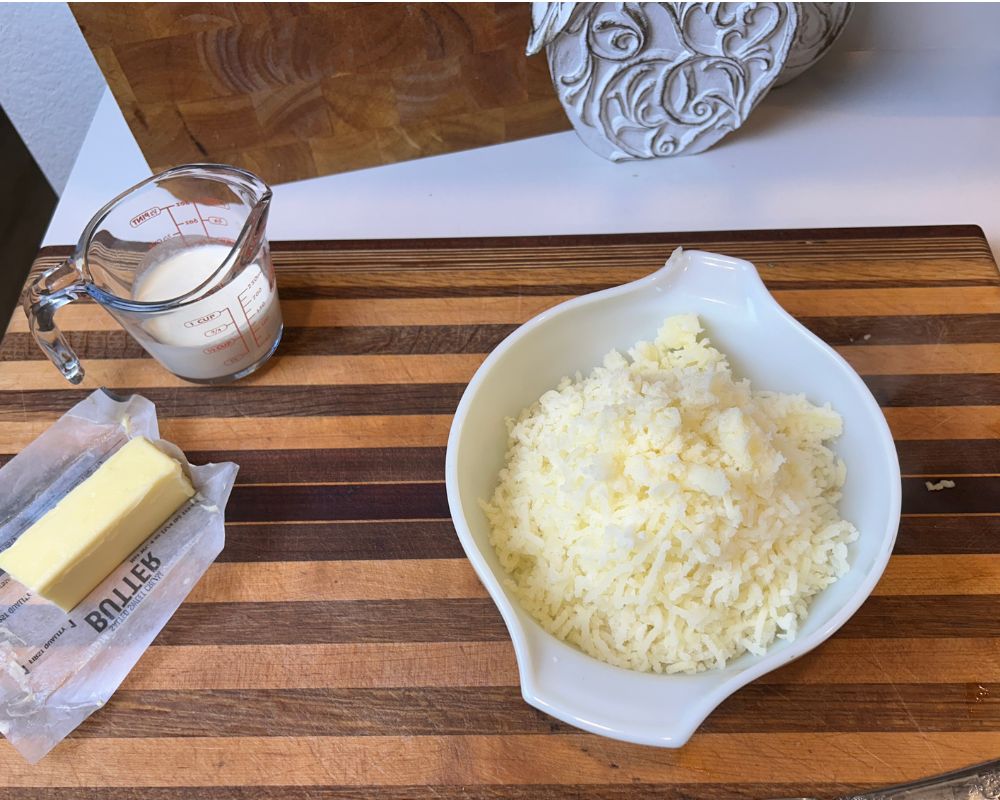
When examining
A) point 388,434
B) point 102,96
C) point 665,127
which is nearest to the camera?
point 388,434

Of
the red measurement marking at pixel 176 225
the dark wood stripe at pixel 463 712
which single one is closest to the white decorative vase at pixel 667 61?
the red measurement marking at pixel 176 225

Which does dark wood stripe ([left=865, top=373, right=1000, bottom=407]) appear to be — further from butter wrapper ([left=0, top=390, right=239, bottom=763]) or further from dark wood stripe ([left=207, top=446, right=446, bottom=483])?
butter wrapper ([left=0, top=390, right=239, bottom=763])

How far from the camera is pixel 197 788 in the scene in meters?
0.81

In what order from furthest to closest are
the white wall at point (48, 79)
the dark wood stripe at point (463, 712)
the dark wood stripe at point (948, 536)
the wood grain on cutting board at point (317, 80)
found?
the white wall at point (48, 79) → the wood grain on cutting board at point (317, 80) → the dark wood stripe at point (948, 536) → the dark wood stripe at point (463, 712)

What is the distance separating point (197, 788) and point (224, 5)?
1024 mm

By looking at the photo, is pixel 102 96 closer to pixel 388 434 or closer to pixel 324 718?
pixel 388 434

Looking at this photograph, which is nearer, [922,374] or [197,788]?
[197,788]

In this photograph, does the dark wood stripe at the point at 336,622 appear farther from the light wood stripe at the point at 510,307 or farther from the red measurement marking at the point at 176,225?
the red measurement marking at the point at 176,225

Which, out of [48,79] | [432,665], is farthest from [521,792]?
[48,79]

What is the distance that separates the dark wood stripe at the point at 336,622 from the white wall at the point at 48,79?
1216 mm

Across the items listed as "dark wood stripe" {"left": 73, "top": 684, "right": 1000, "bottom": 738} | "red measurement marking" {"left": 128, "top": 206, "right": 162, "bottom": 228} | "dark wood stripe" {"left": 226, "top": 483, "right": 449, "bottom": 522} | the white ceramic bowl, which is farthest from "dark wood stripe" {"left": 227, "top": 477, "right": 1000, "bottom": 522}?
"red measurement marking" {"left": 128, "top": 206, "right": 162, "bottom": 228}

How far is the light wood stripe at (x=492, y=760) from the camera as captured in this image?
808 mm

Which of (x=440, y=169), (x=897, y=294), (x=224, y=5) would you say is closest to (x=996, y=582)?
(x=897, y=294)

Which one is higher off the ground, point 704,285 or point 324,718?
point 704,285
